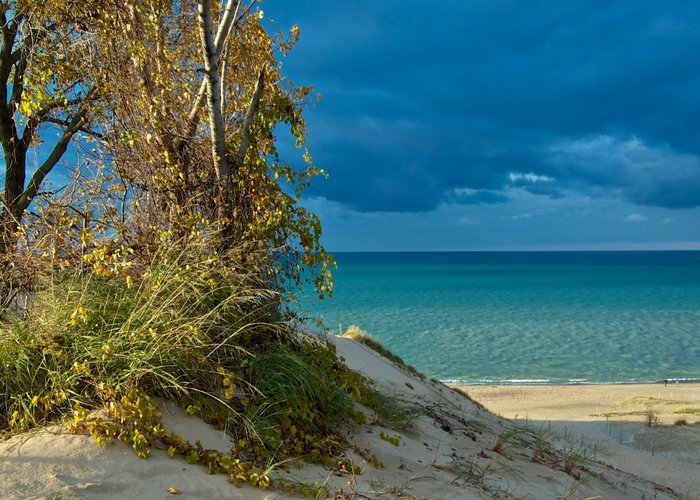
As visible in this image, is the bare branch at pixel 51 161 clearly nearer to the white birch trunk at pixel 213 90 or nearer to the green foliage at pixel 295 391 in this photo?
the white birch trunk at pixel 213 90

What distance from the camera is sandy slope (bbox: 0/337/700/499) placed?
12.9 feet

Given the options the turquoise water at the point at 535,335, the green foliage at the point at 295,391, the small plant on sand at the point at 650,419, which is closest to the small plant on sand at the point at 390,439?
the green foliage at the point at 295,391

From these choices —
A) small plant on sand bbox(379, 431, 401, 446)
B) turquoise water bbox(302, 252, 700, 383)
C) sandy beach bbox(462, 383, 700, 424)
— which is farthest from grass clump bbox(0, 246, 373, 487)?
turquoise water bbox(302, 252, 700, 383)

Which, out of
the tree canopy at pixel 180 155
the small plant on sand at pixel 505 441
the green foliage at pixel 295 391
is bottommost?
A: the small plant on sand at pixel 505 441

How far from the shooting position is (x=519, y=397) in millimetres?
20062

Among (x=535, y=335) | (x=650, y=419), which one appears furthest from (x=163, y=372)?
(x=535, y=335)

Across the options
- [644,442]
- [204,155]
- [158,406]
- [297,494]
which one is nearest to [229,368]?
[158,406]

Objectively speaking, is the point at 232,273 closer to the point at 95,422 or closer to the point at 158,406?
the point at 158,406

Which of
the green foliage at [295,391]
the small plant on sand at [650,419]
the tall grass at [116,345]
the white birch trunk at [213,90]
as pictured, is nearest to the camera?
the tall grass at [116,345]

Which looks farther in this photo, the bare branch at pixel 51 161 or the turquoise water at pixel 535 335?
the turquoise water at pixel 535 335

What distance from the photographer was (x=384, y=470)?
200 inches

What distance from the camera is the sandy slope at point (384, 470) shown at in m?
3.94

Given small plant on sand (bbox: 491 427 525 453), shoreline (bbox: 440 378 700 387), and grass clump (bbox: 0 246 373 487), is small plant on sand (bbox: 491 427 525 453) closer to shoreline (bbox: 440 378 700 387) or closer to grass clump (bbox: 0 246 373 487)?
grass clump (bbox: 0 246 373 487)

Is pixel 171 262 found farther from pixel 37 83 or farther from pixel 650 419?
pixel 650 419
